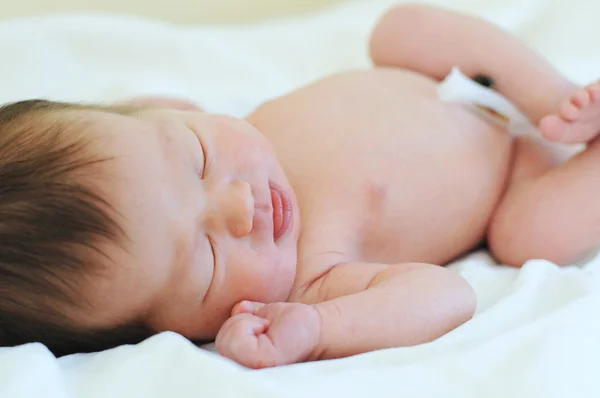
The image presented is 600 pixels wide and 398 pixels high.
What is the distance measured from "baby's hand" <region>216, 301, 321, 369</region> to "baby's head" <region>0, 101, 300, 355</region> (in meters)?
0.07

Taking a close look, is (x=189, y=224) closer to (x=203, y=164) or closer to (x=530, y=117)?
(x=203, y=164)

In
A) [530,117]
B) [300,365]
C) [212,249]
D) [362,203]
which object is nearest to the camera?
[300,365]

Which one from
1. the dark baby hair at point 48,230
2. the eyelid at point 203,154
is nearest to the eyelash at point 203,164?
the eyelid at point 203,154

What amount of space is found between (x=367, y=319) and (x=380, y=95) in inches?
17.5

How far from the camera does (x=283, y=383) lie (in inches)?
22.6

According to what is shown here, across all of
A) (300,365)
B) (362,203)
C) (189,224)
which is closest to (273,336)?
(300,365)

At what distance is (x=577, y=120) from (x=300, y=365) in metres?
0.56

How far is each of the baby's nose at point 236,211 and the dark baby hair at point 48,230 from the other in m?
0.12

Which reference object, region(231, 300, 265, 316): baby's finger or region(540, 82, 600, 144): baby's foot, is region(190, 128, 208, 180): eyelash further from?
region(540, 82, 600, 144): baby's foot

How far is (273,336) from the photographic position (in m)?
0.64

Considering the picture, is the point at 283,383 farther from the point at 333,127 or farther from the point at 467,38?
the point at 467,38

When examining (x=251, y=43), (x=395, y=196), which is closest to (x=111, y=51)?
(x=251, y=43)

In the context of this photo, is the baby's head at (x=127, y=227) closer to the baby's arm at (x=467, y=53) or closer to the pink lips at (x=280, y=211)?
the pink lips at (x=280, y=211)

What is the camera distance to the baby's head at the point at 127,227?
634 millimetres
